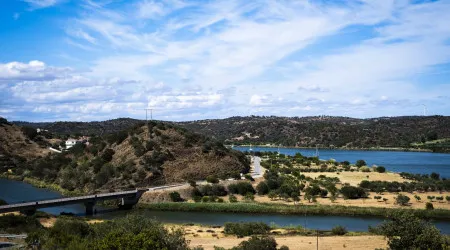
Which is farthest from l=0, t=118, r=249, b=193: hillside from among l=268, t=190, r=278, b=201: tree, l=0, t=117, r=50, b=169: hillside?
l=268, t=190, r=278, b=201: tree

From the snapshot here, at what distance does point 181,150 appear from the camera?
88.2 metres

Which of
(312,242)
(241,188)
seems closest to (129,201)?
(241,188)

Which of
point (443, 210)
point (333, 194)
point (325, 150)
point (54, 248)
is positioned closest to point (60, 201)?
point (54, 248)

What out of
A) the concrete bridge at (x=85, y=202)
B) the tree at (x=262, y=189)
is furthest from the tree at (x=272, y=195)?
the concrete bridge at (x=85, y=202)

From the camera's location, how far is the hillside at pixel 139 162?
7936 cm

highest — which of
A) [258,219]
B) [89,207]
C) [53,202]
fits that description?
[53,202]

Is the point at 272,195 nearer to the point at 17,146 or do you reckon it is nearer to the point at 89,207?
the point at 89,207

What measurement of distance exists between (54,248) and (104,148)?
6847 centimetres

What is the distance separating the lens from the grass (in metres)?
51.7

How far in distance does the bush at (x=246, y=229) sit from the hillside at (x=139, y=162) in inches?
1443

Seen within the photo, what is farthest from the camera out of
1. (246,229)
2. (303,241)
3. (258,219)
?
(258,219)

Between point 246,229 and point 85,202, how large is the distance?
26.8 metres

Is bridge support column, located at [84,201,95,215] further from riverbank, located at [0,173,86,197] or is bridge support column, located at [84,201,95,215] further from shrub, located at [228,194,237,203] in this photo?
shrub, located at [228,194,237,203]

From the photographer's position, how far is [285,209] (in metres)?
56.1
